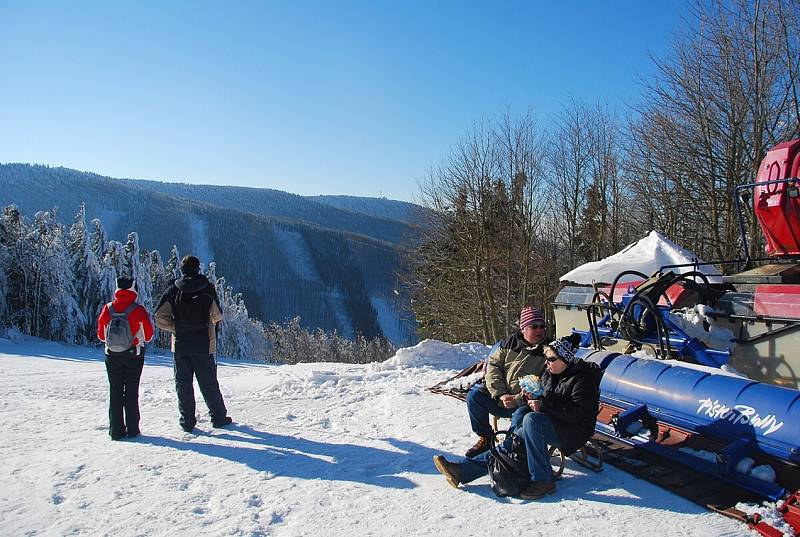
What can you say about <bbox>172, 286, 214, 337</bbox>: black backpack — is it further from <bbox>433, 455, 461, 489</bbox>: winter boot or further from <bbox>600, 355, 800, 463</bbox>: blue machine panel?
<bbox>600, 355, 800, 463</bbox>: blue machine panel

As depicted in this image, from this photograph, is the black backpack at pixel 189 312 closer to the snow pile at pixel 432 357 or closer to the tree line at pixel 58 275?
the snow pile at pixel 432 357

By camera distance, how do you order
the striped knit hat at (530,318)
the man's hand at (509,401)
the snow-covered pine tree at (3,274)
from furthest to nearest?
the snow-covered pine tree at (3,274) < the striped knit hat at (530,318) < the man's hand at (509,401)

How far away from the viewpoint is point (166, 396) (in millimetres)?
7828

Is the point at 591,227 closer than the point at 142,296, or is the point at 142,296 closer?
the point at 591,227

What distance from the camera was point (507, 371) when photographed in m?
4.70

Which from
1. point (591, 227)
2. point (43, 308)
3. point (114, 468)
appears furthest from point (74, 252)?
point (114, 468)

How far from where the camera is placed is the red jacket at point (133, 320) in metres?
5.59

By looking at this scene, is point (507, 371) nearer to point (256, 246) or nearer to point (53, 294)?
point (53, 294)

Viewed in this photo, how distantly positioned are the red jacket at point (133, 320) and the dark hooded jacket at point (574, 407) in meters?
4.04

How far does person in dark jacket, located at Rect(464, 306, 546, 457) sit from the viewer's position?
4641 mm

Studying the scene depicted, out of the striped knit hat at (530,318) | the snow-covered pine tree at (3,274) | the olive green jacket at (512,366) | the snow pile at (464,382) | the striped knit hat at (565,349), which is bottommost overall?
the snow pile at (464,382)

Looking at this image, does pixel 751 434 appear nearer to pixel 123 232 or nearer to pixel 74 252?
pixel 74 252

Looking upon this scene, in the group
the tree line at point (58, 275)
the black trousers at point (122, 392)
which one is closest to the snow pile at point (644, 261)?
the black trousers at point (122, 392)

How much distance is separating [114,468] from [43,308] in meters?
31.1
